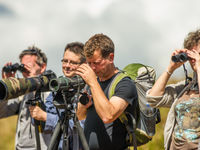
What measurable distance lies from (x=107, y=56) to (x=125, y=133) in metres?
0.79

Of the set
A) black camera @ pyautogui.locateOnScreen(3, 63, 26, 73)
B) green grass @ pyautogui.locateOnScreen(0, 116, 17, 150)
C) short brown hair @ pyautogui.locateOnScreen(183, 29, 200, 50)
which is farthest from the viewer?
green grass @ pyautogui.locateOnScreen(0, 116, 17, 150)

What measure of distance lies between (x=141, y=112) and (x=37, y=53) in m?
2.07

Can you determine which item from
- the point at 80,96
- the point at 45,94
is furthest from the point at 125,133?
the point at 45,94

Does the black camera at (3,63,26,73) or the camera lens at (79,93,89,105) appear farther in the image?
the black camera at (3,63,26,73)

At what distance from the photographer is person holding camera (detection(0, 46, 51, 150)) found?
452cm

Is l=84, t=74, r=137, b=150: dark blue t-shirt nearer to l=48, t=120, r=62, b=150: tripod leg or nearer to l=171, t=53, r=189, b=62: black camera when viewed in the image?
l=48, t=120, r=62, b=150: tripod leg

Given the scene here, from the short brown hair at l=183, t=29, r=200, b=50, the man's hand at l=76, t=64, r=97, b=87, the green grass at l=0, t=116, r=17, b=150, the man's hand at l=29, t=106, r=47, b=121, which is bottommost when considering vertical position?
the green grass at l=0, t=116, r=17, b=150

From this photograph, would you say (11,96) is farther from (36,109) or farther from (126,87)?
(126,87)

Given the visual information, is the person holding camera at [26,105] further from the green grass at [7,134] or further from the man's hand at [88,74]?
the green grass at [7,134]

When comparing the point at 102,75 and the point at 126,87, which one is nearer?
the point at 126,87

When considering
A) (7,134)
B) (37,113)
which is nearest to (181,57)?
(37,113)

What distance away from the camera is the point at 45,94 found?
4.66 meters

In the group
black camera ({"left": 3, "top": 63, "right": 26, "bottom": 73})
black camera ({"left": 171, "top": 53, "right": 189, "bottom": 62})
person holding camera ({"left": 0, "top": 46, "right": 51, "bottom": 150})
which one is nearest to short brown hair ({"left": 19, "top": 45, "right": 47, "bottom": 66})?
person holding camera ({"left": 0, "top": 46, "right": 51, "bottom": 150})

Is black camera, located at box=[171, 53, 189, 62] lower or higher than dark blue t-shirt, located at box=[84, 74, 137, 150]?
higher
